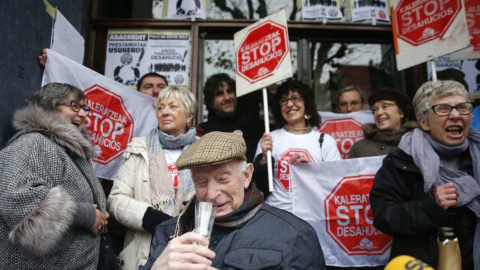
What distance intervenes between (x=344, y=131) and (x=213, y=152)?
297 cm

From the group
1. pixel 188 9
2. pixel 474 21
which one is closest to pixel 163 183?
pixel 188 9

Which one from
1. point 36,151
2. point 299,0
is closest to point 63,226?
point 36,151

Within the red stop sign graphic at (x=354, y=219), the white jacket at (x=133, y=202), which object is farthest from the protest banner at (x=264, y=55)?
the white jacket at (x=133, y=202)

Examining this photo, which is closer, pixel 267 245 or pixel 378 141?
pixel 267 245

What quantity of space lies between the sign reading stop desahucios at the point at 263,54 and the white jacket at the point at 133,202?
1.39m

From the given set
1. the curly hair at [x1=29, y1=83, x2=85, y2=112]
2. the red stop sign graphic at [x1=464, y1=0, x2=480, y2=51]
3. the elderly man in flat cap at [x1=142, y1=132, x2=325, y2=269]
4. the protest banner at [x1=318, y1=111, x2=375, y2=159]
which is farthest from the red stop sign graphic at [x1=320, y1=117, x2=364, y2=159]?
the curly hair at [x1=29, y1=83, x2=85, y2=112]

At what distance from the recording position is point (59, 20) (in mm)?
4133

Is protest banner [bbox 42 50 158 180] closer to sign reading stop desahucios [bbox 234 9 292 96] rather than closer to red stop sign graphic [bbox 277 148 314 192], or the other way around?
sign reading stop desahucios [bbox 234 9 292 96]

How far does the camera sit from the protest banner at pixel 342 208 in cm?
343

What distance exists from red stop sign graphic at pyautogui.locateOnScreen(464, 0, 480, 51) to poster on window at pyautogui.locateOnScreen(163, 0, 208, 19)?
10.4 feet

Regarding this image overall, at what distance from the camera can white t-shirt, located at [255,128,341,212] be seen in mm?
3680

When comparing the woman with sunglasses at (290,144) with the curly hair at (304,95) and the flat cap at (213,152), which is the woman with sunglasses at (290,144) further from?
the flat cap at (213,152)

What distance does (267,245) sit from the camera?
71.4 inches

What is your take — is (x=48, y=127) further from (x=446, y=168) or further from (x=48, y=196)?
(x=446, y=168)
